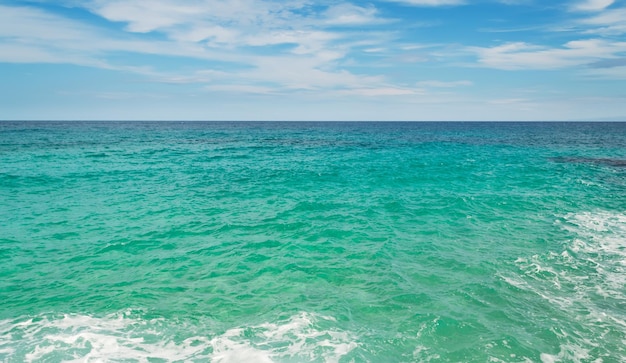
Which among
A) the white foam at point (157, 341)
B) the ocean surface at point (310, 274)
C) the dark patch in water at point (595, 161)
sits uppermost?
the dark patch in water at point (595, 161)

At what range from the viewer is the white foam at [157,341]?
29.4 ft

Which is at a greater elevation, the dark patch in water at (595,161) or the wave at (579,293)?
the dark patch in water at (595,161)

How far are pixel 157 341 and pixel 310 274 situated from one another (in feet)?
18.8

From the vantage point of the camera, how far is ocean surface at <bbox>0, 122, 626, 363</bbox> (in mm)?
9430

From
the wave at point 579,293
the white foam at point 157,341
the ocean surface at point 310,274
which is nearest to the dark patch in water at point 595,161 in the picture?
the ocean surface at point 310,274

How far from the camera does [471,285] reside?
12594 millimetres

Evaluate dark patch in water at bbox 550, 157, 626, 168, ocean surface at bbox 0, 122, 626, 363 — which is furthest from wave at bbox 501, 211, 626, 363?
dark patch in water at bbox 550, 157, 626, 168

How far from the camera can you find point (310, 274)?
1368 centimetres

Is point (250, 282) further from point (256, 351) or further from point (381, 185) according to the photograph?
point (381, 185)

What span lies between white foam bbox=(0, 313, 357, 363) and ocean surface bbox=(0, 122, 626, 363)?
1.9 inches

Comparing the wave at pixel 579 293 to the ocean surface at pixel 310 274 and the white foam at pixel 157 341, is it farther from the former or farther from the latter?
the white foam at pixel 157 341

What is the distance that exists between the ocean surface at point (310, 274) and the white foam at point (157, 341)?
48mm

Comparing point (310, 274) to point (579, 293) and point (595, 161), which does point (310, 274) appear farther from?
point (595, 161)

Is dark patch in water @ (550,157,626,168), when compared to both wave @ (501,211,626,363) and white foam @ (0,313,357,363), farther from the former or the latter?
white foam @ (0,313,357,363)
